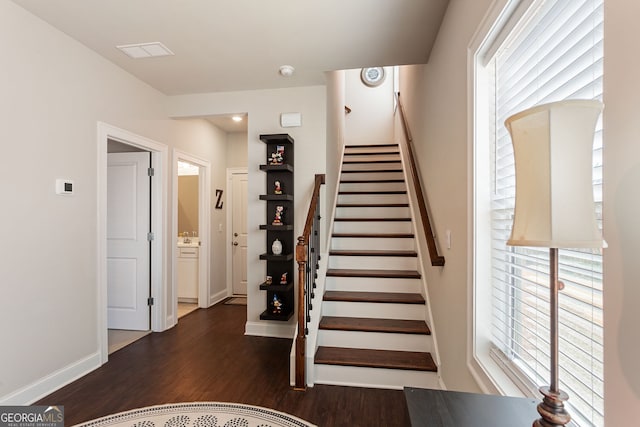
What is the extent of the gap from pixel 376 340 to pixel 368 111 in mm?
5015

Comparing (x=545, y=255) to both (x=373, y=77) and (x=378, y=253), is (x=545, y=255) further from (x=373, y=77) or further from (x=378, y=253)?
(x=373, y=77)

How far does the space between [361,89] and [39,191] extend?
5.70 m

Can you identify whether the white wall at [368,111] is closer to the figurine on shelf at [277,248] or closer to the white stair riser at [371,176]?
the white stair riser at [371,176]

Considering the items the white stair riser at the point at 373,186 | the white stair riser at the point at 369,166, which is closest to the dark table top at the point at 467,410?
the white stair riser at the point at 373,186

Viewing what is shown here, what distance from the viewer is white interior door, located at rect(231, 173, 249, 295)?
5.24 meters

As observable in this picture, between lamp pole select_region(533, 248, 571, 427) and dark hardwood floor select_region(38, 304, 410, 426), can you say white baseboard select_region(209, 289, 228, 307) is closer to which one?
dark hardwood floor select_region(38, 304, 410, 426)

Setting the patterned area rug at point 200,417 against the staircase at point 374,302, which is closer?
the patterned area rug at point 200,417

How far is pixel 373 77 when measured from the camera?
6.46m

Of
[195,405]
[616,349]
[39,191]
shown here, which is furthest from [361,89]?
[616,349]

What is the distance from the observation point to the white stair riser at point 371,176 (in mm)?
4738

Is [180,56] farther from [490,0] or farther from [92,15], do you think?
[490,0]

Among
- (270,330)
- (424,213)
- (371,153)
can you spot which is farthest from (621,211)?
(371,153)

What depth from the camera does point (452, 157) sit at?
2004mm
